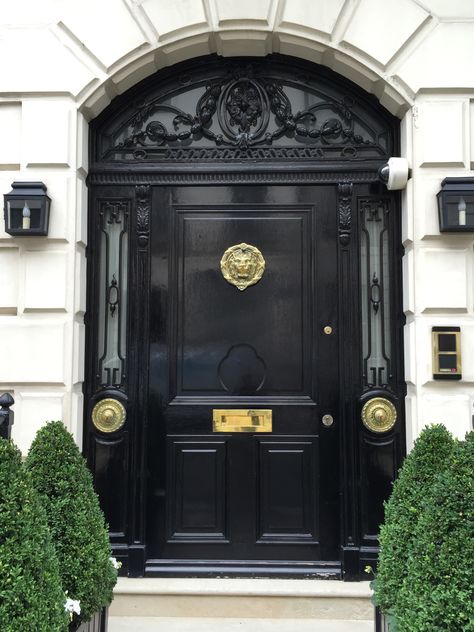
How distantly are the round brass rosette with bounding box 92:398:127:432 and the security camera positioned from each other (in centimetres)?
291

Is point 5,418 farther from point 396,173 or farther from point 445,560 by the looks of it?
point 396,173

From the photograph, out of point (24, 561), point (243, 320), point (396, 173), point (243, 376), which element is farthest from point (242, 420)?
point (24, 561)

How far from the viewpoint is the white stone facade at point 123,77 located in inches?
168

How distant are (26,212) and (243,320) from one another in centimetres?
194

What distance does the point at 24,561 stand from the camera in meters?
2.21

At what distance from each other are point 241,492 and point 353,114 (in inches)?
133

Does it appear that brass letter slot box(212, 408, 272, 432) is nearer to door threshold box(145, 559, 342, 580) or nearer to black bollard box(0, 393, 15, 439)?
door threshold box(145, 559, 342, 580)

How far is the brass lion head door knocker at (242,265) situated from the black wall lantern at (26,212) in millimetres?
1497

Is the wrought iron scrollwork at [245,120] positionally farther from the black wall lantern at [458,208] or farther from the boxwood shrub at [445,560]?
the boxwood shrub at [445,560]

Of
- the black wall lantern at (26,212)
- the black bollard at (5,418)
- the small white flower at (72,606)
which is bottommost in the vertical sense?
the small white flower at (72,606)

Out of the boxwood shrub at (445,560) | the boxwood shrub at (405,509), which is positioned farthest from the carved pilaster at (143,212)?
the boxwood shrub at (445,560)

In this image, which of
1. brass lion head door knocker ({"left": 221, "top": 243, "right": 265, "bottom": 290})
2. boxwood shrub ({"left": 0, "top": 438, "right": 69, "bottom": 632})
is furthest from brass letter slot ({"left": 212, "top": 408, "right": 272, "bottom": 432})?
boxwood shrub ({"left": 0, "top": 438, "right": 69, "bottom": 632})

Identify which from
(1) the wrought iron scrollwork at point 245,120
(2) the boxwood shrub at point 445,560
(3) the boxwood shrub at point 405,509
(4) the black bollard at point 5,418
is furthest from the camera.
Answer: (1) the wrought iron scrollwork at point 245,120

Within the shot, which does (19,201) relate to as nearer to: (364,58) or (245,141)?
(245,141)
